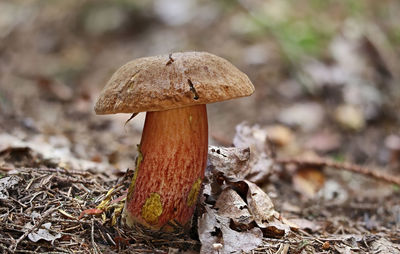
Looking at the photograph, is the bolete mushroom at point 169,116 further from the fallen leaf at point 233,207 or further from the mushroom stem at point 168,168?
the fallen leaf at point 233,207

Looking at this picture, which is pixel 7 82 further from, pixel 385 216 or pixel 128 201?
pixel 385 216

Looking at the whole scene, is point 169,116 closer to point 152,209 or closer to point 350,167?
point 152,209

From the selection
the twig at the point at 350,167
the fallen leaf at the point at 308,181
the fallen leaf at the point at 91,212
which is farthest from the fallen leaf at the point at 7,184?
the fallen leaf at the point at 308,181

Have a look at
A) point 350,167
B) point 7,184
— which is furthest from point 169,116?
point 350,167

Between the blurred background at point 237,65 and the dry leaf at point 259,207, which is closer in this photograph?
the dry leaf at point 259,207

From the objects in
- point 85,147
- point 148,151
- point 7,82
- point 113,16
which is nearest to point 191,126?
point 148,151
